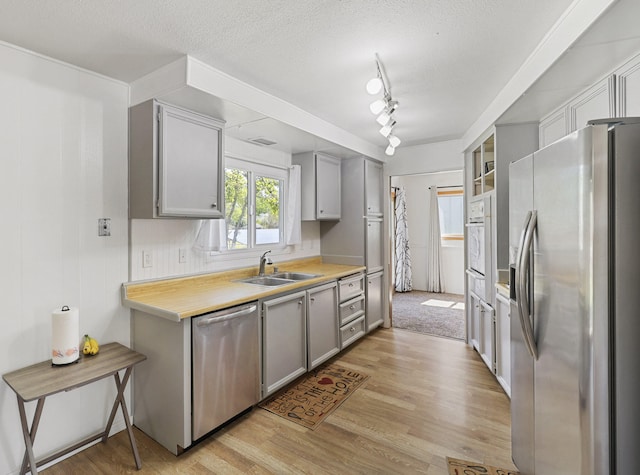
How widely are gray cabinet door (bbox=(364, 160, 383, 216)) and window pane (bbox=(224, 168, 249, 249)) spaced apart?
1523mm

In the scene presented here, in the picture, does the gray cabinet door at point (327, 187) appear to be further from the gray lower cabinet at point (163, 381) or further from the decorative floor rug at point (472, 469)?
the decorative floor rug at point (472, 469)

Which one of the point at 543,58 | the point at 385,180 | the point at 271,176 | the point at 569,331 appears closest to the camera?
the point at 569,331

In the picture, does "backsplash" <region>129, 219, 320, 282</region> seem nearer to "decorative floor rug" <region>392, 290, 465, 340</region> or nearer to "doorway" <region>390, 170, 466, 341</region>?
"decorative floor rug" <region>392, 290, 465, 340</region>

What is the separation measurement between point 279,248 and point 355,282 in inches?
37.7

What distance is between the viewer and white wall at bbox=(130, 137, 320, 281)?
7.72 feet

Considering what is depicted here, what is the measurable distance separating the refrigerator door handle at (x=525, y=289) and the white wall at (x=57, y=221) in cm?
241

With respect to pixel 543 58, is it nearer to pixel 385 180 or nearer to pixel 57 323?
pixel 385 180

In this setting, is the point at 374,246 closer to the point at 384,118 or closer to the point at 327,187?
the point at 327,187

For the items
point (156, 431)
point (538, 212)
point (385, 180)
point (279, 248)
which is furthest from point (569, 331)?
point (385, 180)

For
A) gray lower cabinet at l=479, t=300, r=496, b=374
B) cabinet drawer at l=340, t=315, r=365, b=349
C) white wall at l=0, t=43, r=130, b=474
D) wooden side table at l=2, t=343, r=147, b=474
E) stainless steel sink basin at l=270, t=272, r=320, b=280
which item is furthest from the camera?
cabinet drawer at l=340, t=315, r=365, b=349

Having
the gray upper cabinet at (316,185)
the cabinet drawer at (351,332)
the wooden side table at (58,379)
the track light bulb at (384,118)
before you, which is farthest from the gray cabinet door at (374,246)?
the wooden side table at (58,379)

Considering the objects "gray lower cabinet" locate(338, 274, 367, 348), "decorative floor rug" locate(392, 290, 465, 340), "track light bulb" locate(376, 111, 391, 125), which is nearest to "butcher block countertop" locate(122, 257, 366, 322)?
"gray lower cabinet" locate(338, 274, 367, 348)

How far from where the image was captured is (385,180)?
4.46 m

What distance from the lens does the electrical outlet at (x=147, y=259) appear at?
2.37 m
